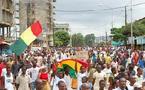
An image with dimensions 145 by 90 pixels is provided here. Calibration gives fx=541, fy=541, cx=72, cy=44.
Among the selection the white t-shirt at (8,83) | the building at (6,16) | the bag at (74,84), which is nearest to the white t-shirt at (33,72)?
the bag at (74,84)

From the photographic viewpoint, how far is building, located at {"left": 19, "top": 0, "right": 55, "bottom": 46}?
139m

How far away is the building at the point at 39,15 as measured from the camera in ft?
456

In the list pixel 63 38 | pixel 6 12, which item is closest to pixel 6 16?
pixel 6 12

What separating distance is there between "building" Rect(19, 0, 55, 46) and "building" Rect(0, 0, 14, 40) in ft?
183

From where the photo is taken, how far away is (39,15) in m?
150

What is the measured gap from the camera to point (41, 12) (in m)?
151

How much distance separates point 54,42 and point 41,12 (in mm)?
10189

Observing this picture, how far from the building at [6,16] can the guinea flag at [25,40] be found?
152 feet

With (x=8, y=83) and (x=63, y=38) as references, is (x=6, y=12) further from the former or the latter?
(x=63, y=38)

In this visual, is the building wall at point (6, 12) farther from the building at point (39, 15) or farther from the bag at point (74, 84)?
the building at point (39, 15)

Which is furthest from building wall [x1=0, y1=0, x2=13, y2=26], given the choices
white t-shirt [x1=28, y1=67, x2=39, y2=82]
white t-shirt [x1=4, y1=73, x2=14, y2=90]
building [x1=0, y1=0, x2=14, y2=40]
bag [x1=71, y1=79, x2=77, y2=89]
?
white t-shirt [x1=4, y1=73, x2=14, y2=90]

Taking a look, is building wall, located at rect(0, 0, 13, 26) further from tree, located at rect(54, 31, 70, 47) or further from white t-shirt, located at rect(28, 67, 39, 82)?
tree, located at rect(54, 31, 70, 47)

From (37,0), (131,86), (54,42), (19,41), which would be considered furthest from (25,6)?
(131,86)

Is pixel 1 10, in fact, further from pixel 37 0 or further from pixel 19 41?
pixel 37 0
